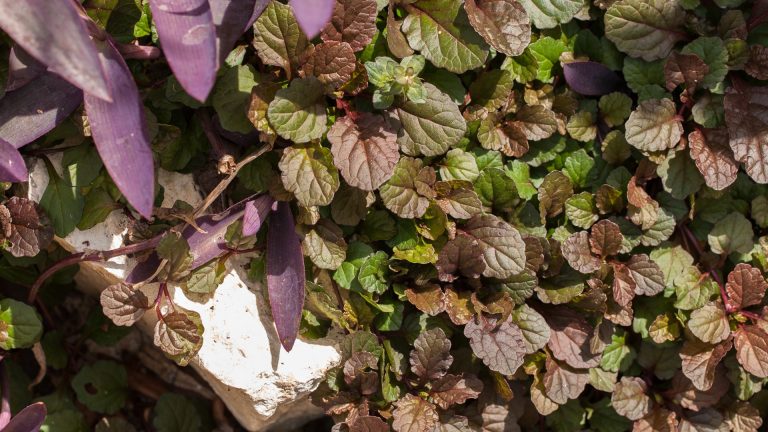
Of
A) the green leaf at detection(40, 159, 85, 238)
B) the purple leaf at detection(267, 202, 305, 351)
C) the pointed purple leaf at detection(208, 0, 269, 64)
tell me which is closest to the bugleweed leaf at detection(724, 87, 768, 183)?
the purple leaf at detection(267, 202, 305, 351)

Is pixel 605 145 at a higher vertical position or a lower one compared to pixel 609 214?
higher

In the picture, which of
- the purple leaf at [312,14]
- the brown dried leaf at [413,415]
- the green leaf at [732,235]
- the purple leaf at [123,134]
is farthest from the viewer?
the green leaf at [732,235]

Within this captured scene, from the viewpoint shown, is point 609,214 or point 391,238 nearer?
point 391,238

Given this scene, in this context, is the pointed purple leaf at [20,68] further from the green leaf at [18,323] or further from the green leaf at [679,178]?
the green leaf at [679,178]

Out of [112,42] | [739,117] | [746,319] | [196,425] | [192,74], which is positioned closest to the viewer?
[192,74]

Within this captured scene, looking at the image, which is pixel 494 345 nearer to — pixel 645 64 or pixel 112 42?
pixel 645 64

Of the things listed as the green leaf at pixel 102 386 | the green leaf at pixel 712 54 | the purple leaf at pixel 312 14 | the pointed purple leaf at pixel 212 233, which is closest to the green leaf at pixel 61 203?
the pointed purple leaf at pixel 212 233

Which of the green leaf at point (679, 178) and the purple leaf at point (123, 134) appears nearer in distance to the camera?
the purple leaf at point (123, 134)

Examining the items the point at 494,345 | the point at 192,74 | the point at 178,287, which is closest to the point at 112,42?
the point at 192,74

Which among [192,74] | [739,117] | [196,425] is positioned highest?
[192,74]
